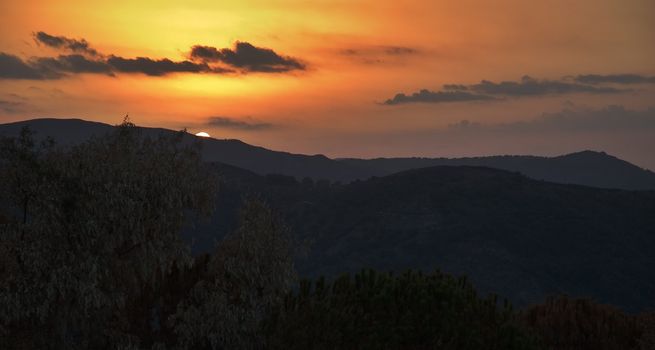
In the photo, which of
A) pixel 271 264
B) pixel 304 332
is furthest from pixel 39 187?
pixel 304 332

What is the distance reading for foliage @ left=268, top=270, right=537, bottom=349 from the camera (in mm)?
26719

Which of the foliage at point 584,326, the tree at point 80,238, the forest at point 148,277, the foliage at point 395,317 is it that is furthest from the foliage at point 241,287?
the foliage at point 584,326

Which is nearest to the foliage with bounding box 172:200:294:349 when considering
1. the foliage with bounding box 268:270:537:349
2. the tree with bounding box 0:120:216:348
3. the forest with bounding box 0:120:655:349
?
the forest with bounding box 0:120:655:349

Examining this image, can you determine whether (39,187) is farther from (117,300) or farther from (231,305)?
(231,305)

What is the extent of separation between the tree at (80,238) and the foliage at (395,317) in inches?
291

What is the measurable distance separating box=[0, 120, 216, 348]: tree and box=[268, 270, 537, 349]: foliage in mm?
7394

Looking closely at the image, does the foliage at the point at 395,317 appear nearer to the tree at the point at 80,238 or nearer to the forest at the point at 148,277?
the forest at the point at 148,277

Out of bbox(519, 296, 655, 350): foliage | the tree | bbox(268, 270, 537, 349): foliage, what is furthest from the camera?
bbox(519, 296, 655, 350): foliage

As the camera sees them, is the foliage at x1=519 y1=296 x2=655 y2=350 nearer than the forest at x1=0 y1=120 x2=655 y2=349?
No

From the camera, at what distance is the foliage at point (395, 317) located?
26.7 m

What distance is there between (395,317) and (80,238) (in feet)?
45.8

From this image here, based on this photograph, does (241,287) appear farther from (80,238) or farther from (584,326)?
(584,326)

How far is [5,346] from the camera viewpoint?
98.7 ft

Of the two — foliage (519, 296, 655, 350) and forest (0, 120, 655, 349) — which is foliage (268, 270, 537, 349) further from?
foliage (519, 296, 655, 350)
